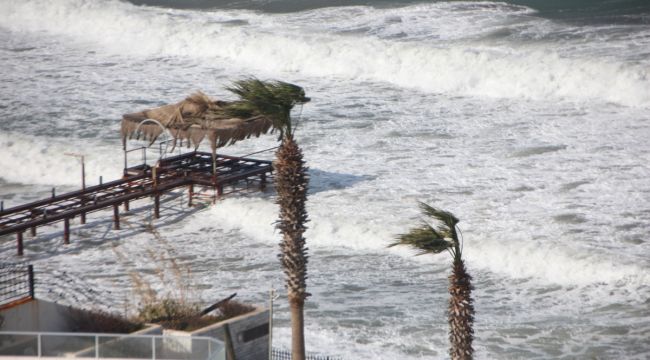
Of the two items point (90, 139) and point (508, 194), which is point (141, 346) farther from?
point (90, 139)

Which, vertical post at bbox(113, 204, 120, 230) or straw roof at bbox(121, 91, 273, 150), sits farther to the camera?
straw roof at bbox(121, 91, 273, 150)

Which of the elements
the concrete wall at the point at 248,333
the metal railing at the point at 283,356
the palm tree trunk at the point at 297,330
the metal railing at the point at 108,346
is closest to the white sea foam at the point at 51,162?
the metal railing at the point at 283,356

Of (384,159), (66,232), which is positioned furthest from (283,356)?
(384,159)

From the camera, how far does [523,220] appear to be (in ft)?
95.0

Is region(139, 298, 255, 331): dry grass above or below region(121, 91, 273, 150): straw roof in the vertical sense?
below

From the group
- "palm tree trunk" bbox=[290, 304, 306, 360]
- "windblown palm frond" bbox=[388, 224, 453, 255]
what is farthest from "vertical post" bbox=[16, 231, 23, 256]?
"windblown palm frond" bbox=[388, 224, 453, 255]

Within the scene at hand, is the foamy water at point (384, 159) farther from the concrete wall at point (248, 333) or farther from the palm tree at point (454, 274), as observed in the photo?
the palm tree at point (454, 274)

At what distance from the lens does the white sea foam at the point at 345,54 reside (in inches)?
1679

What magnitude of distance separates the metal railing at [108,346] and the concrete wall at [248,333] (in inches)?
86.9

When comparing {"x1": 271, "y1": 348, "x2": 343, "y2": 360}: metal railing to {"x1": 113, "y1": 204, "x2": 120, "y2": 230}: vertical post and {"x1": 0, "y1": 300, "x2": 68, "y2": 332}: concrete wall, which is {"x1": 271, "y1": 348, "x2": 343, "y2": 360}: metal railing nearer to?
{"x1": 0, "y1": 300, "x2": 68, "y2": 332}: concrete wall

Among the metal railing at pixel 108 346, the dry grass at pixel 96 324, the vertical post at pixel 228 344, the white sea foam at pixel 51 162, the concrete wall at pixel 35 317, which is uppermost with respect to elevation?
the metal railing at pixel 108 346

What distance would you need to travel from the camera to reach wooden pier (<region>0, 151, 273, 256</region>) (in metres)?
28.2

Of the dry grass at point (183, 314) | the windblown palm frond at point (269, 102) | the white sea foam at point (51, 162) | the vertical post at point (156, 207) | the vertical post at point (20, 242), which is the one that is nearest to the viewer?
the windblown palm frond at point (269, 102)

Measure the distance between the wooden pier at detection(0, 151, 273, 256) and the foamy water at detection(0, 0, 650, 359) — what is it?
54 centimetres
